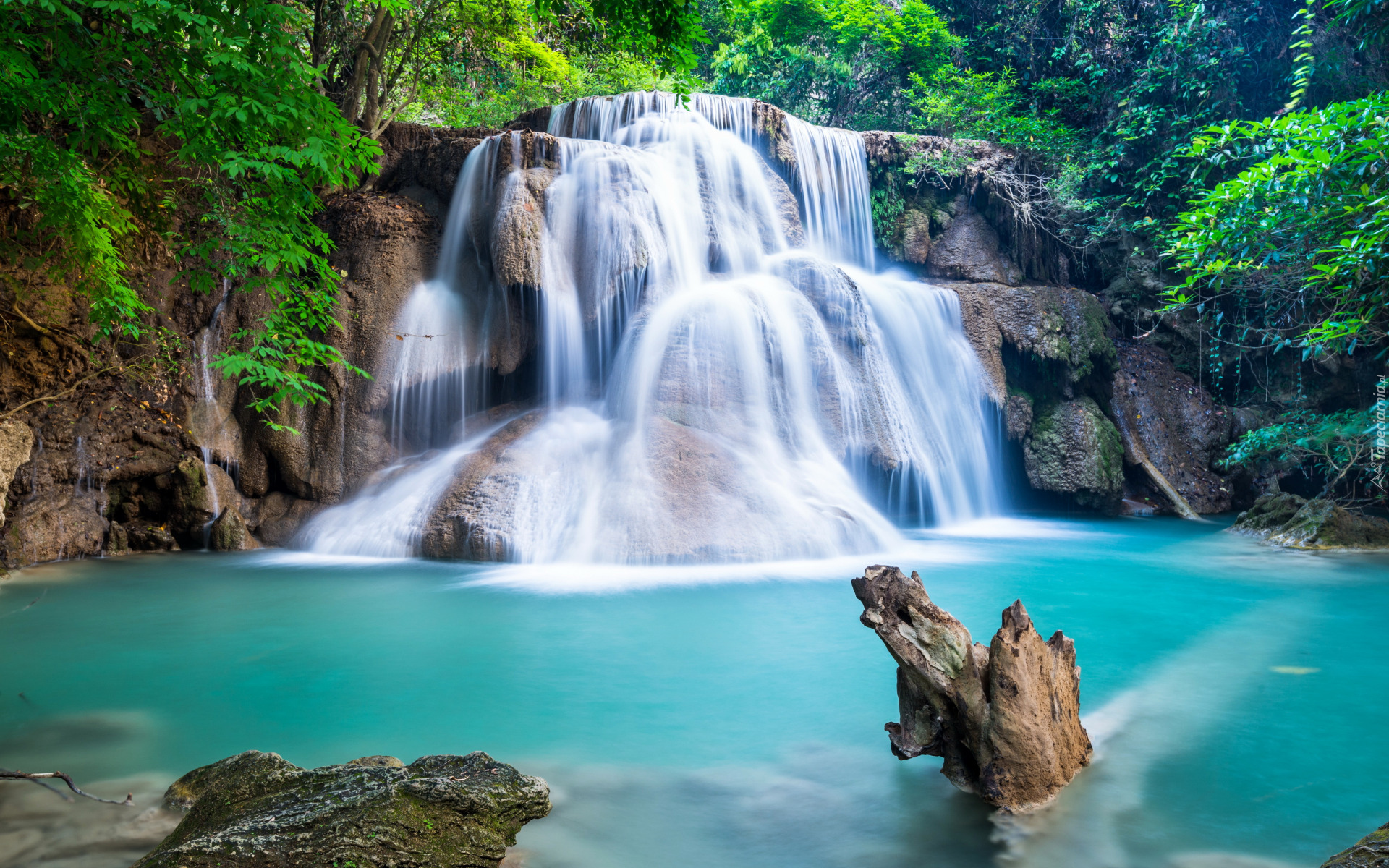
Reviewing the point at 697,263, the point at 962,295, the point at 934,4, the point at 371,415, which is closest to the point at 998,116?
the point at 934,4

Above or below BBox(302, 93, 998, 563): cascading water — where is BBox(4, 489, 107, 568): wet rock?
below

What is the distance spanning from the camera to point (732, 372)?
975 centimetres

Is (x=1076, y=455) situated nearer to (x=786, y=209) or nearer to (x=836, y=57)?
(x=786, y=209)

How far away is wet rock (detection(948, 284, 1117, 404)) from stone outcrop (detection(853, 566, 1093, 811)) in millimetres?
10106

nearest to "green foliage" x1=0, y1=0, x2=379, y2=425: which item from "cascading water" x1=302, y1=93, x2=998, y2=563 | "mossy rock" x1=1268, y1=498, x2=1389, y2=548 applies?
"cascading water" x1=302, y1=93, x2=998, y2=563

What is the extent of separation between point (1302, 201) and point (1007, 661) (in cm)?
782

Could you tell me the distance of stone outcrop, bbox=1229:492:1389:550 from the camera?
9.21m

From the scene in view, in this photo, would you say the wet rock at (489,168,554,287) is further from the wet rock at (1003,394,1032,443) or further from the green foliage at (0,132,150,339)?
the wet rock at (1003,394,1032,443)

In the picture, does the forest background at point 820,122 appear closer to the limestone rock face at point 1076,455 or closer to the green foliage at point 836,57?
the green foliage at point 836,57

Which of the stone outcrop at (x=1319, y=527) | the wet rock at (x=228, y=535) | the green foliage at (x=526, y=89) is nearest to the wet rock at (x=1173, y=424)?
the stone outcrop at (x=1319, y=527)

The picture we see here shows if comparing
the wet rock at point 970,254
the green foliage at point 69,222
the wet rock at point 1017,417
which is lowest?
the wet rock at point 1017,417

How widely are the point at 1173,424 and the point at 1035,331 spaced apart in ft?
10.4

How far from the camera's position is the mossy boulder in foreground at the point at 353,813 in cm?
221

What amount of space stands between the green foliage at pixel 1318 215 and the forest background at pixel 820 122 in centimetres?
4
